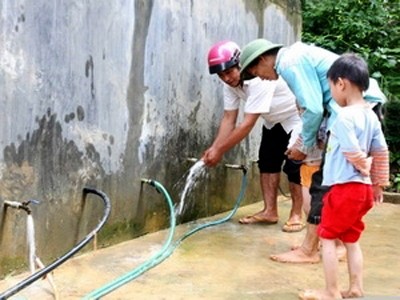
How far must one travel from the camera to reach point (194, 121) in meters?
4.21

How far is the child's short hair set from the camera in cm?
248

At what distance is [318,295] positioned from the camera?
8.48ft

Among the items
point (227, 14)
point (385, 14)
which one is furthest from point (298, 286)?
point (385, 14)

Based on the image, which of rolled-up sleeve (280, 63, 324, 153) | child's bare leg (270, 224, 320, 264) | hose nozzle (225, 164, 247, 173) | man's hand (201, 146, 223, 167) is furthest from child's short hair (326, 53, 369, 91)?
hose nozzle (225, 164, 247, 173)

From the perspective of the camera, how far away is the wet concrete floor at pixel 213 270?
8.73ft

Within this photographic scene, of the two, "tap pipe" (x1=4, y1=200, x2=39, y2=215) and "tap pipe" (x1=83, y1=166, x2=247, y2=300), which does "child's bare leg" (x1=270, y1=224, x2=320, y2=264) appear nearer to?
"tap pipe" (x1=83, y1=166, x2=247, y2=300)

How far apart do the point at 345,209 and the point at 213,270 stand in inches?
35.7

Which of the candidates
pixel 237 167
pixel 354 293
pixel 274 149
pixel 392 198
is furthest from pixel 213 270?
pixel 392 198

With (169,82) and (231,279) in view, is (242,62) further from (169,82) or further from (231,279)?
(231,279)

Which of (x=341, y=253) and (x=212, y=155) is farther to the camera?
(x=212, y=155)

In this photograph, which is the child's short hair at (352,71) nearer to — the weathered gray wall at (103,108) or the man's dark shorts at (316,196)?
the man's dark shorts at (316,196)

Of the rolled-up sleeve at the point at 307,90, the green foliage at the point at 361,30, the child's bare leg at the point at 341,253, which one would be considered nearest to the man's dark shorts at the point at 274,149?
the child's bare leg at the point at 341,253

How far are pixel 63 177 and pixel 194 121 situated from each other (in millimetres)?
1431

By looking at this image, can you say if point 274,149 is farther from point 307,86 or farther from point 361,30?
point 361,30
